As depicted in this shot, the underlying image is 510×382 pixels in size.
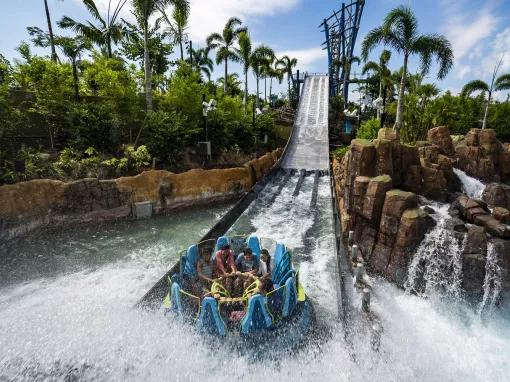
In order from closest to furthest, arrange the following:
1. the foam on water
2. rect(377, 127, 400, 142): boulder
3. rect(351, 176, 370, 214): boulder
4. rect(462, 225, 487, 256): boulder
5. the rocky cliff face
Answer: the foam on water → rect(462, 225, 487, 256): boulder → the rocky cliff face → rect(351, 176, 370, 214): boulder → rect(377, 127, 400, 142): boulder

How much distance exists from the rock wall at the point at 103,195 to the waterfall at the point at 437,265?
10153mm

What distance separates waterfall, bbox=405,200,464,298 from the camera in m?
8.80

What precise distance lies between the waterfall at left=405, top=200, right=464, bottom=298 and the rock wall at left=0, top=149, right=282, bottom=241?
33.3 feet

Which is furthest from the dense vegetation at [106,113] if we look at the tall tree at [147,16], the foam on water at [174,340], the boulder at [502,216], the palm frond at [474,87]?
the palm frond at [474,87]

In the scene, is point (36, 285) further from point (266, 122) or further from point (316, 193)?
point (266, 122)

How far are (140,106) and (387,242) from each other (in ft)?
47.1

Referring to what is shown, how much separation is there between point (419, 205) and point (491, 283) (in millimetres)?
3422

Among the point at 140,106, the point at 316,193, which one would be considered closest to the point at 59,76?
the point at 140,106

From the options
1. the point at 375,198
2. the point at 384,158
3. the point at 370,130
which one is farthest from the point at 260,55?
the point at 375,198

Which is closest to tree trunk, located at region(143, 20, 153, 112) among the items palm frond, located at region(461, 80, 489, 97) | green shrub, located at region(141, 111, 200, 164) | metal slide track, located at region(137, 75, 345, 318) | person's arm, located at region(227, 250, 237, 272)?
green shrub, located at region(141, 111, 200, 164)

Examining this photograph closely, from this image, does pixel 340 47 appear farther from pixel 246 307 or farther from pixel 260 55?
pixel 246 307

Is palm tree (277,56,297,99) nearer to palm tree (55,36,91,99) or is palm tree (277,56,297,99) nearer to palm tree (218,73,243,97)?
palm tree (218,73,243,97)

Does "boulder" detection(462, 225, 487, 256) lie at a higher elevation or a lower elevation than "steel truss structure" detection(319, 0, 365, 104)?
lower

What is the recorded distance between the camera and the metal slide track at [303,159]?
770cm
